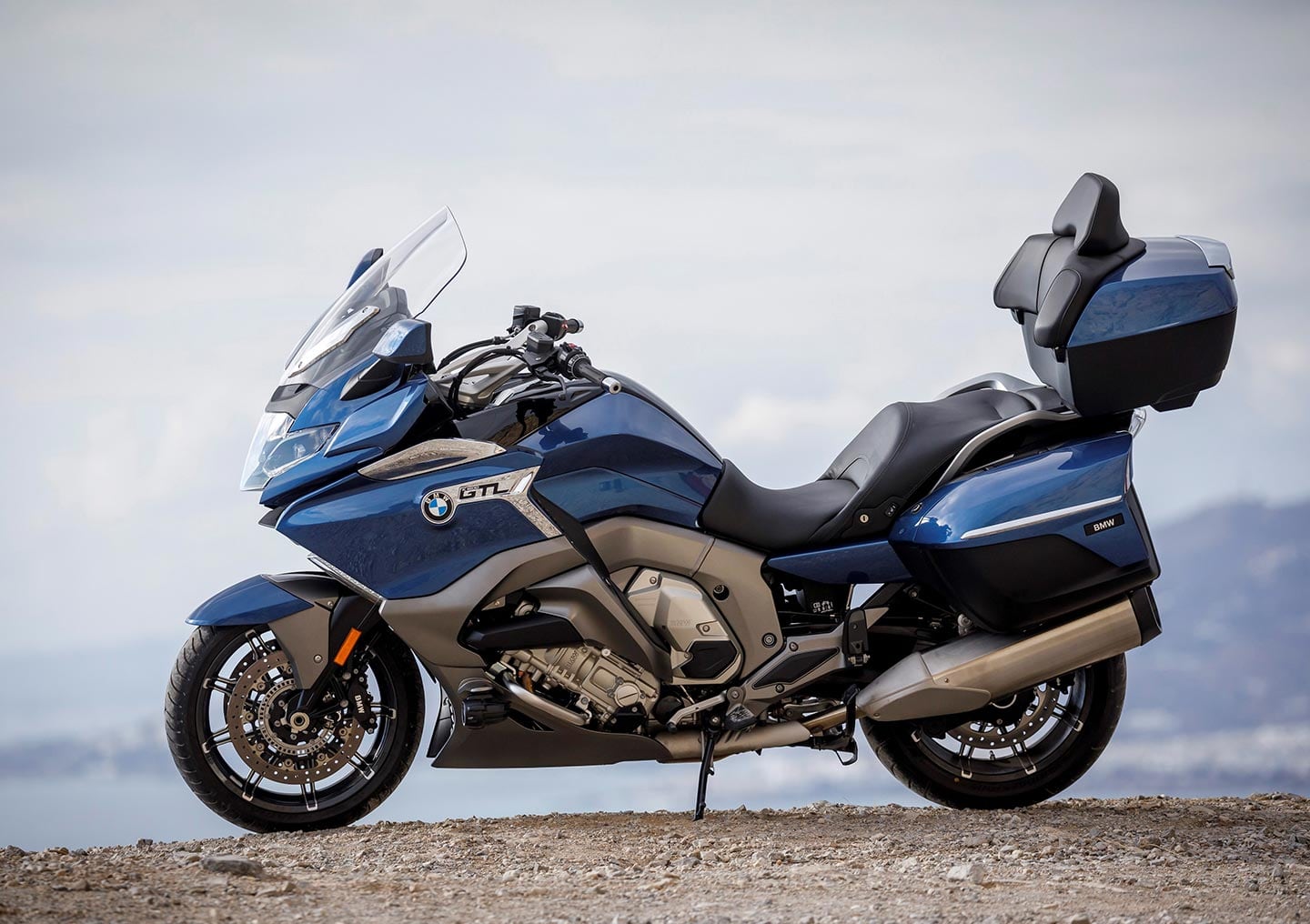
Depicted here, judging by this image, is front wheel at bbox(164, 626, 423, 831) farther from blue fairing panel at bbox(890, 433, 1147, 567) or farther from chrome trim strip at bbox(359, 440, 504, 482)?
blue fairing panel at bbox(890, 433, 1147, 567)

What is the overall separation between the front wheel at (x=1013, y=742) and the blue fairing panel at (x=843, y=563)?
76 centimetres

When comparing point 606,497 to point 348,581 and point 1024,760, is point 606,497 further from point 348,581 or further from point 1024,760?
point 1024,760

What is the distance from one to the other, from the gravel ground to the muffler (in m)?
0.50

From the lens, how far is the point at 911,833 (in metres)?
5.64

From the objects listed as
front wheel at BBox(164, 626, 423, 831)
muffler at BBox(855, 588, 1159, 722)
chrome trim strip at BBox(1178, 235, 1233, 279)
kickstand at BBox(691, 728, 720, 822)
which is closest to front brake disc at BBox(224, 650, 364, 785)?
front wheel at BBox(164, 626, 423, 831)

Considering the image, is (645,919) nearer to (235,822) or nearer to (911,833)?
(911,833)

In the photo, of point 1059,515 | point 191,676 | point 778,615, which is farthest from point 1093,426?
point 191,676

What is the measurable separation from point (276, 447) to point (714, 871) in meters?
2.21

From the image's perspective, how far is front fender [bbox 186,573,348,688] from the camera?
17.9 feet

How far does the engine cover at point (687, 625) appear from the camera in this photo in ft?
18.0

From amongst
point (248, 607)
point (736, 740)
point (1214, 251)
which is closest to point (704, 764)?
point (736, 740)

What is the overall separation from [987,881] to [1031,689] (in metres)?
1.27

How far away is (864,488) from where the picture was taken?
5.59 m

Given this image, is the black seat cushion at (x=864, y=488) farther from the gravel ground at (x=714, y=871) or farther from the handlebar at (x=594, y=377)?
the gravel ground at (x=714, y=871)
